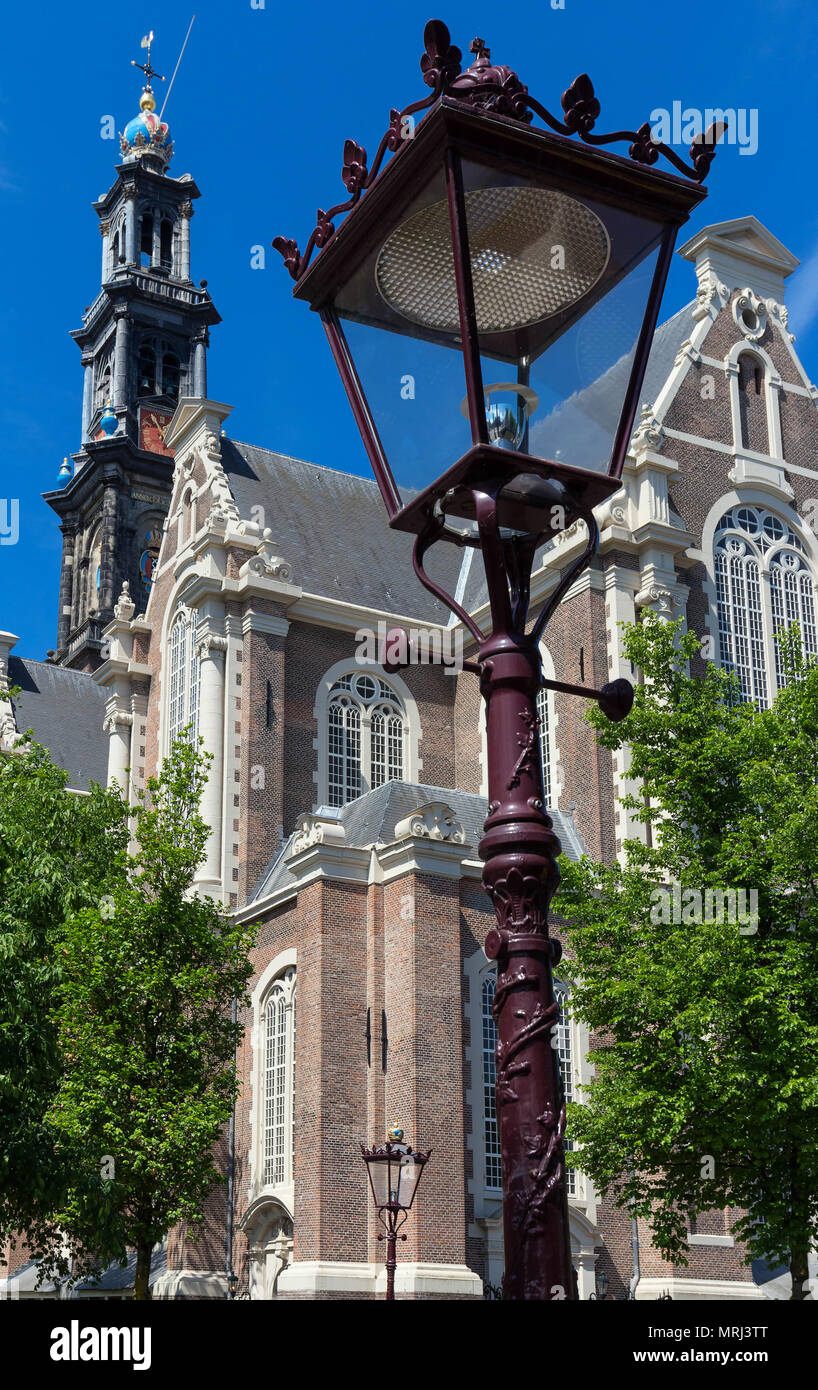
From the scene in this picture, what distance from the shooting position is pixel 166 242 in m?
82.6

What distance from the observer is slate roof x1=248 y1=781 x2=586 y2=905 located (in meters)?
29.2

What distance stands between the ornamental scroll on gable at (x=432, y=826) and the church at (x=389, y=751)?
0.05m

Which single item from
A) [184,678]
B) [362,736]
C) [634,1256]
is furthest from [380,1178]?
[184,678]

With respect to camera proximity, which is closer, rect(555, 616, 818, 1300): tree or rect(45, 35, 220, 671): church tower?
rect(555, 616, 818, 1300): tree

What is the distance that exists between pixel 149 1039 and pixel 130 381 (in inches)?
2275

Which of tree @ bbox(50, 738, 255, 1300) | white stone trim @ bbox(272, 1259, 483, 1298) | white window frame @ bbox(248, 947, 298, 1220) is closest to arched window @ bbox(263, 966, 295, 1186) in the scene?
white window frame @ bbox(248, 947, 298, 1220)

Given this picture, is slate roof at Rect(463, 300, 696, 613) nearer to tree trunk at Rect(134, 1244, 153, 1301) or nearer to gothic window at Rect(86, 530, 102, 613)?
tree trunk at Rect(134, 1244, 153, 1301)

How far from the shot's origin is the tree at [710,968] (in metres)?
19.8

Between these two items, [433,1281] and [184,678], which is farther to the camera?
[184,678]

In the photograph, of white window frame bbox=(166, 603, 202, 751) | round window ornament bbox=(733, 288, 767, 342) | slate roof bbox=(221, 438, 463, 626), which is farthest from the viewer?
slate roof bbox=(221, 438, 463, 626)

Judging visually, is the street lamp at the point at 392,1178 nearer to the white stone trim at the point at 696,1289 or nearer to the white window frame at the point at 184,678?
the white stone trim at the point at 696,1289

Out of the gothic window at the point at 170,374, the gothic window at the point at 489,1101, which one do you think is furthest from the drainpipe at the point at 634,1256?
the gothic window at the point at 170,374

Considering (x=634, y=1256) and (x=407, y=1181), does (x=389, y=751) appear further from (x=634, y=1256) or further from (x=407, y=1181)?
(x=407, y=1181)

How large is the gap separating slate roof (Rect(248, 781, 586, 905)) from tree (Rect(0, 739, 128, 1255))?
11.4 ft
